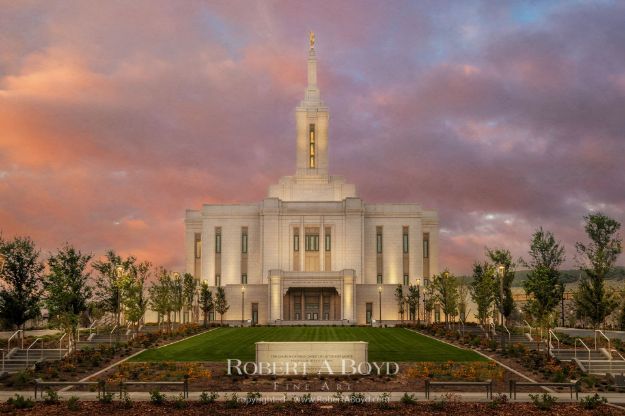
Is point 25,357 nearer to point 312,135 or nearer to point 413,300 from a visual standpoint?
point 413,300

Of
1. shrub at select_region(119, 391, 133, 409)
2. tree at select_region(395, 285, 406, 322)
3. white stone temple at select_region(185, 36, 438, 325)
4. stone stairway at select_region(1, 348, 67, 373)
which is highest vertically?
white stone temple at select_region(185, 36, 438, 325)

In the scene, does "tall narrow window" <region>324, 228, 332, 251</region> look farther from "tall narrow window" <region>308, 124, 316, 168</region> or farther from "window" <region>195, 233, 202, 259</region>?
"window" <region>195, 233, 202, 259</region>

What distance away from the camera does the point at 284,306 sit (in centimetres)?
9175

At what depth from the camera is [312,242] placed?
98000 millimetres

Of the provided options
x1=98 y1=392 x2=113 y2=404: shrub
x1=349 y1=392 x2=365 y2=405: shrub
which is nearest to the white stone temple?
x1=349 y1=392 x2=365 y2=405: shrub

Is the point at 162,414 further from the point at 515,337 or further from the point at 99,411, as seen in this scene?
the point at 515,337

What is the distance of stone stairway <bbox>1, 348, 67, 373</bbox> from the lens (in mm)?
36478

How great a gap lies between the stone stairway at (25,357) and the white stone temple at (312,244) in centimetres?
5023

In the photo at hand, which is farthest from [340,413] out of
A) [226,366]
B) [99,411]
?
[226,366]

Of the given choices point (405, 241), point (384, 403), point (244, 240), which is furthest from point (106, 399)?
point (405, 241)

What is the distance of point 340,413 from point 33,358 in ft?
72.8

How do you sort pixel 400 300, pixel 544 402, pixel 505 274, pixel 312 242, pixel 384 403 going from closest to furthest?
1. pixel 384 403
2. pixel 544 402
3. pixel 505 274
4. pixel 400 300
5. pixel 312 242

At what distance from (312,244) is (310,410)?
73774 mm

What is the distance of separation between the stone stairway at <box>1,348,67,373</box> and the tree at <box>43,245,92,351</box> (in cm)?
115
